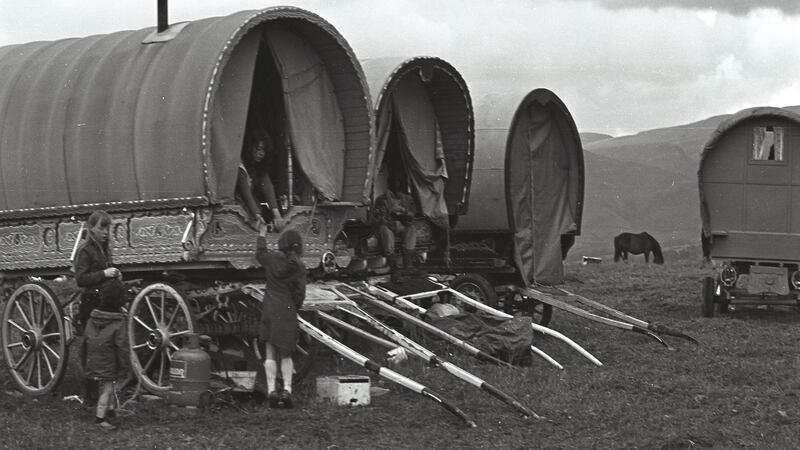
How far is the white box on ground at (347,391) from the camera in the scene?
1037 cm

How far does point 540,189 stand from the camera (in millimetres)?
17891

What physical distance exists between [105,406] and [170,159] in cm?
256

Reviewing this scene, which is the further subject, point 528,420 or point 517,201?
point 517,201

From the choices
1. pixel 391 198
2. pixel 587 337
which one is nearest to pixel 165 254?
pixel 391 198

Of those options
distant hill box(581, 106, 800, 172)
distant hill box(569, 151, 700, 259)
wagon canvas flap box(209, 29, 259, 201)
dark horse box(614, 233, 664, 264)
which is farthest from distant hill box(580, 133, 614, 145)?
wagon canvas flap box(209, 29, 259, 201)

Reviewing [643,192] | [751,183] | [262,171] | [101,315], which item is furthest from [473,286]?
[643,192]

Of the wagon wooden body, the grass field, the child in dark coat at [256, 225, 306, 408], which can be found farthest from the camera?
the wagon wooden body

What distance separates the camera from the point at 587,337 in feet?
50.9

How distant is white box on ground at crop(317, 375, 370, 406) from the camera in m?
10.4

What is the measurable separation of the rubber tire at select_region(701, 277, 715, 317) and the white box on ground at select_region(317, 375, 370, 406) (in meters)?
8.35

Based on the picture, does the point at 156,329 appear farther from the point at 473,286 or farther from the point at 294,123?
the point at 473,286

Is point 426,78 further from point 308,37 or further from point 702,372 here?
point 702,372

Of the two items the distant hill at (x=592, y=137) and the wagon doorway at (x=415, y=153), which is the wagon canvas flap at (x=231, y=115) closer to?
the wagon doorway at (x=415, y=153)

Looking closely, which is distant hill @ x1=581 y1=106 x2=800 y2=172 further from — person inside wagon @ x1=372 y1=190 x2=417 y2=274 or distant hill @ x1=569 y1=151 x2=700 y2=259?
person inside wagon @ x1=372 y1=190 x2=417 y2=274
